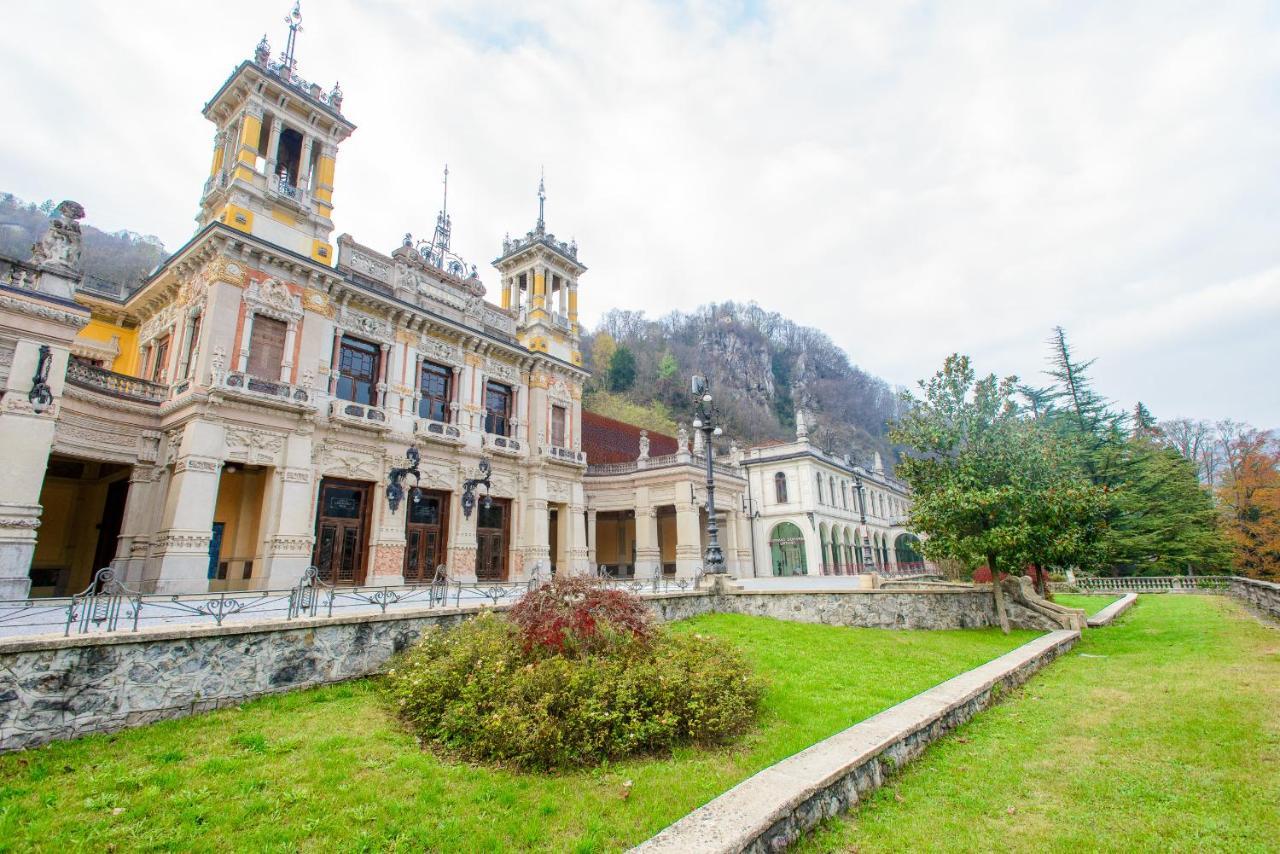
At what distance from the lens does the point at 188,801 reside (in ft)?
17.1

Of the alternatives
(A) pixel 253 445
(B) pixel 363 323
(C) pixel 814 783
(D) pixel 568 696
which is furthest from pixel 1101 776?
(B) pixel 363 323

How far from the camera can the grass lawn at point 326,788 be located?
15.6 feet

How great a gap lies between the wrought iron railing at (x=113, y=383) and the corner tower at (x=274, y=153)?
19.1ft

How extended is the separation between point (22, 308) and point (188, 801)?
14.9 meters

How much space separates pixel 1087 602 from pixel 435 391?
3020cm

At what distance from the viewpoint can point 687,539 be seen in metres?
31.4

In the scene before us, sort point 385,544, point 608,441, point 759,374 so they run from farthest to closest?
point 759,374
point 608,441
point 385,544

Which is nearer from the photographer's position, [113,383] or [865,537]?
[113,383]

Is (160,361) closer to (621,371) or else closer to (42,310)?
(42,310)

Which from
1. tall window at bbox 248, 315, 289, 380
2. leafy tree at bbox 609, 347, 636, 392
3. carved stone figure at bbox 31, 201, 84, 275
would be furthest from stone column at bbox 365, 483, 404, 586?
leafy tree at bbox 609, 347, 636, 392

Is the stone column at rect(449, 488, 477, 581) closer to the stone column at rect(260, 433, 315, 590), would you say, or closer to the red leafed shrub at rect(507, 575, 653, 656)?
the stone column at rect(260, 433, 315, 590)

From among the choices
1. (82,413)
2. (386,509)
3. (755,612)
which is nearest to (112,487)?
(82,413)

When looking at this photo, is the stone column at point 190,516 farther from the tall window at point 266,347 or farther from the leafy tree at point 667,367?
the leafy tree at point 667,367

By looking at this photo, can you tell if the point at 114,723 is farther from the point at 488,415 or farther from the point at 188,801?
the point at 488,415
